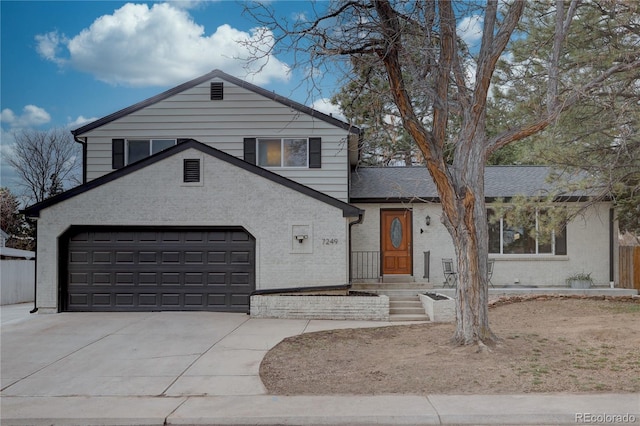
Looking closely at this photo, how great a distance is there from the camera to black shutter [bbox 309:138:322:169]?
16.7m

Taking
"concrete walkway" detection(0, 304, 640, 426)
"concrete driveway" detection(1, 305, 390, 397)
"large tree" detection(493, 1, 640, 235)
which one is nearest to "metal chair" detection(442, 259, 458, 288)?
"large tree" detection(493, 1, 640, 235)

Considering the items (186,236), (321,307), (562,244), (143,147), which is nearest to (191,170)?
(186,236)

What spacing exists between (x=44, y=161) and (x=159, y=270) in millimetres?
22553

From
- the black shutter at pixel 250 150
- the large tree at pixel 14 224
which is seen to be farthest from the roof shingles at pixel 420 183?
the large tree at pixel 14 224

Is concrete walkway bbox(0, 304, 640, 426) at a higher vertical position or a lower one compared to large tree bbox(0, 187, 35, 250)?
lower

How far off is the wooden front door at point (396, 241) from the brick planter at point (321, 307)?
171 inches

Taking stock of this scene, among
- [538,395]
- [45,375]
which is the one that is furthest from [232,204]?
[538,395]

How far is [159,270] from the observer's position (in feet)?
47.1

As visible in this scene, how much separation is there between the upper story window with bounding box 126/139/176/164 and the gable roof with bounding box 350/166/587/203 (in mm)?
6064

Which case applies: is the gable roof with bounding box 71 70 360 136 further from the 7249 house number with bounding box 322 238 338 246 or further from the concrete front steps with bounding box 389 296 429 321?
the concrete front steps with bounding box 389 296 429 321

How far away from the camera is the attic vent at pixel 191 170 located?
14.2 metres

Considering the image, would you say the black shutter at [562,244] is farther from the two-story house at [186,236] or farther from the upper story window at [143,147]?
the upper story window at [143,147]

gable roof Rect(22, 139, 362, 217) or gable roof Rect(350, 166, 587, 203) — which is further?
gable roof Rect(350, 166, 587, 203)

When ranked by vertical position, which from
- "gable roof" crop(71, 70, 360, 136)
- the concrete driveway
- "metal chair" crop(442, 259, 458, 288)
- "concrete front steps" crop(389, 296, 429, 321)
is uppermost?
"gable roof" crop(71, 70, 360, 136)
